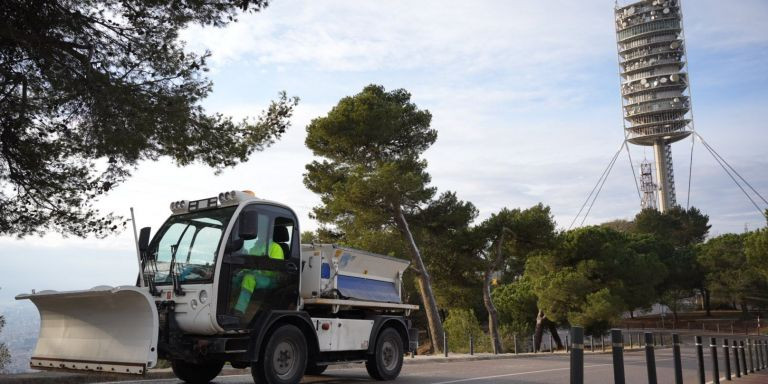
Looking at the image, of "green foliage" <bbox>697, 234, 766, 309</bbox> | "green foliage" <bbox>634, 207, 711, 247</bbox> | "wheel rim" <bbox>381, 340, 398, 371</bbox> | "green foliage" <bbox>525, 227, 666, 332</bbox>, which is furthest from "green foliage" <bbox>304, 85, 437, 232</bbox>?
"green foliage" <bbox>634, 207, 711, 247</bbox>

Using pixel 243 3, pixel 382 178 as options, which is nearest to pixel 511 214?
pixel 382 178

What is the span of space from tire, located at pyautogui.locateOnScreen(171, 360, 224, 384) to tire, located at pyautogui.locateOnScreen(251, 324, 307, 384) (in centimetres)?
160

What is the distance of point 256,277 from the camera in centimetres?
862

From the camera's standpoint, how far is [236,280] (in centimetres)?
832

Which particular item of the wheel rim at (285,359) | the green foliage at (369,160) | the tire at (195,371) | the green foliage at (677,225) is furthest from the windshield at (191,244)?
the green foliage at (677,225)

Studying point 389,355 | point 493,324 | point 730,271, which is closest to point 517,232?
point 493,324

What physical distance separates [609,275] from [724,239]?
1467 inches

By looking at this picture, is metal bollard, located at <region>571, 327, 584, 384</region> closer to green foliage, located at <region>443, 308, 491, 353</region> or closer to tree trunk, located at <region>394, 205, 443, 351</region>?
tree trunk, located at <region>394, 205, 443, 351</region>

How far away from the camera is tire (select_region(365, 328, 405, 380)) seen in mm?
10633

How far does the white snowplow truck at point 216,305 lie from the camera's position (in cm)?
777

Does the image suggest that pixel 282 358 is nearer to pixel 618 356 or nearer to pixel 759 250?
pixel 618 356

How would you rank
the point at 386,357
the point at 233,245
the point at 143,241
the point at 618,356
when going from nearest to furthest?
the point at 618,356 → the point at 233,245 → the point at 143,241 → the point at 386,357

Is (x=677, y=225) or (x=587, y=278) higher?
(x=677, y=225)

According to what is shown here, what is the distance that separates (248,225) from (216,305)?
1070mm
